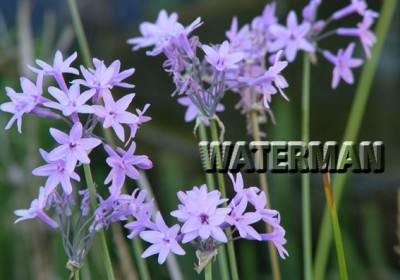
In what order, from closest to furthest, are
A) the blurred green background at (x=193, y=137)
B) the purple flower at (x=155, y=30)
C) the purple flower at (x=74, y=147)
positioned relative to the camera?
the purple flower at (x=74, y=147) → the purple flower at (x=155, y=30) → the blurred green background at (x=193, y=137)

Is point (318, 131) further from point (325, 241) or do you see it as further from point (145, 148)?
point (325, 241)

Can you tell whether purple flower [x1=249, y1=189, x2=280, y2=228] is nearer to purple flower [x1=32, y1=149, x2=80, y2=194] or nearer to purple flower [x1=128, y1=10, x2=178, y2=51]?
purple flower [x1=32, y1=149, x2=80, y2=194]

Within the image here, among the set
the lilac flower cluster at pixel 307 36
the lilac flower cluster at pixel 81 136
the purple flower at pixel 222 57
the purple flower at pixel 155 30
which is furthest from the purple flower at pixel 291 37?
the lilac flower cluster at pixel 81 136

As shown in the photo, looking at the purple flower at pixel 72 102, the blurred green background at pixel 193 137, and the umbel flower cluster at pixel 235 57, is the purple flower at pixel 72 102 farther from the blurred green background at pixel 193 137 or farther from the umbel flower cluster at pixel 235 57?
the blurred green background at pixel 193 137

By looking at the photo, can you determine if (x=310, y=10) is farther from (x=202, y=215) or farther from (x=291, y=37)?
(x=202, y=215)

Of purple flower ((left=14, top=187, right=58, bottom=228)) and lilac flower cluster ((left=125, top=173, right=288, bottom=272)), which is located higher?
purple flower ((left=14, top=187, right=58, bottom=228))

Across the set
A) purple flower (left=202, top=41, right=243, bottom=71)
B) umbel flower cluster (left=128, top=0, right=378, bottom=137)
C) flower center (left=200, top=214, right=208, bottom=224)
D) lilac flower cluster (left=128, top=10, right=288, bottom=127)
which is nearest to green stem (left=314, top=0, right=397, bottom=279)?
umbel flower cluster (left=128, top=0, right=378, bottom=137)

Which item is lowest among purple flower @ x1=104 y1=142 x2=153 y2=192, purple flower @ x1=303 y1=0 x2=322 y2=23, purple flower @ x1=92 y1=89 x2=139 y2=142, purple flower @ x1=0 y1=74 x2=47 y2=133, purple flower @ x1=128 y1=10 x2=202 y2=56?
purple flower @ x1=104 y1=142 x2=153 y2=192

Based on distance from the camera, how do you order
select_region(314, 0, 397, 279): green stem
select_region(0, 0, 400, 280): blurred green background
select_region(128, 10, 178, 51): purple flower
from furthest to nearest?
select_region(0, 0, 400, 280): blurred green background → select_region(314, 0, 397, 279): green stem → select_region(128, 10, 178, 51): purple flower
